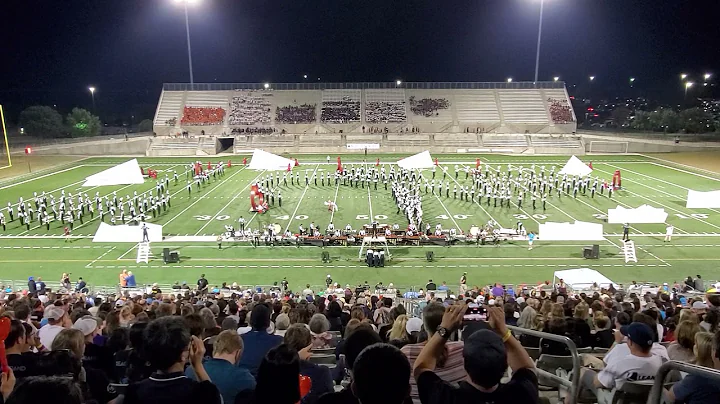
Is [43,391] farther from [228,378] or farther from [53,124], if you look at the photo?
[53,124]

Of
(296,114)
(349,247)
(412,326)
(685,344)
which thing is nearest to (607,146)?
(296,114)

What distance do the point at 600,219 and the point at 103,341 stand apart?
23121 mm

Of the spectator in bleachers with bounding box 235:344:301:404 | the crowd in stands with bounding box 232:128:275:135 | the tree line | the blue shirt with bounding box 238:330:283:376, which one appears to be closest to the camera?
the spectator in bleachers with bounding box 235:344:301:404

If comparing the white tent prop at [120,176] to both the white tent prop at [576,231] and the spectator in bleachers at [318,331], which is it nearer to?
the white tent prop at [576,231]

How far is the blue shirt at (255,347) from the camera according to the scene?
13.6 feet

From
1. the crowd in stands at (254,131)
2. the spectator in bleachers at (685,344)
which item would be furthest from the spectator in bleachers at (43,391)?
the crowd in stands at (254,131)

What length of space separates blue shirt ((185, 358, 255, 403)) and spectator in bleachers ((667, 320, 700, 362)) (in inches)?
138

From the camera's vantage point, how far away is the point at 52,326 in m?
5.48

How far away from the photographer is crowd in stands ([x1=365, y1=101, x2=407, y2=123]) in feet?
198

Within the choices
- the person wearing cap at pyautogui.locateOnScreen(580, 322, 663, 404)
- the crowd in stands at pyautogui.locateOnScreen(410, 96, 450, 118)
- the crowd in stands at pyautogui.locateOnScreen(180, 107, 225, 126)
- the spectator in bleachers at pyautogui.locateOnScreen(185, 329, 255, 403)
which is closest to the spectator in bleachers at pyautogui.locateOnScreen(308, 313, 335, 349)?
the spectator in bleachers at pyautogui.locateOnScreen(185, 329, 255, 403)

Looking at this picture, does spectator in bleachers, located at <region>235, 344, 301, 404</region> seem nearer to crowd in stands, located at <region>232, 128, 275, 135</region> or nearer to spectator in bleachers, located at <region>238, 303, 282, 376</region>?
spectator in bleachers, located at <region>238, 303, 282, 376</region>

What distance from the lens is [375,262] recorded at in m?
17.8

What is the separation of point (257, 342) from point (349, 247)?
15757 mm

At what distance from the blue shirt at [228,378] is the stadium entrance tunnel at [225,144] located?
168 ft
